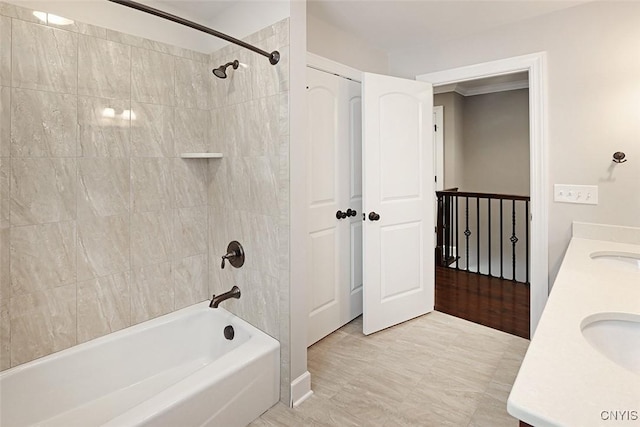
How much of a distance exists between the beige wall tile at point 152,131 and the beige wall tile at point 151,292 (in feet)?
2.33

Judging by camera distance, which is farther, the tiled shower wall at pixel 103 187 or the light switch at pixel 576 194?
the light switch at pixel 576 194

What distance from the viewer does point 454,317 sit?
→ 2980 millimetres

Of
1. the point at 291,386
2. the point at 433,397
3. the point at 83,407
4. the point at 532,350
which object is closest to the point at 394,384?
the point at 433,397

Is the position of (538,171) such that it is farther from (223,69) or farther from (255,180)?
(223,69)

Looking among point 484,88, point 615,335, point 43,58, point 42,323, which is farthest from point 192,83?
point 484,88

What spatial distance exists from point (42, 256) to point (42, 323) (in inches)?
13.2

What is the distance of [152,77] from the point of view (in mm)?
2104

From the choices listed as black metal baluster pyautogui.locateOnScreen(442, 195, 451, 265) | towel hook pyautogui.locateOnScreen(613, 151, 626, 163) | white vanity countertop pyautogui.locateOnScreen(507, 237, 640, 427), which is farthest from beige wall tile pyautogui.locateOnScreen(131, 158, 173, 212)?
black metal baluster pyautogui.locateOnScreen(442, 195, 451, 265)

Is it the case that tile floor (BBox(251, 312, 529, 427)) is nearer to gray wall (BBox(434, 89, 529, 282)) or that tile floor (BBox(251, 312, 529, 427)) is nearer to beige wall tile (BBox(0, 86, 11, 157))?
beige wall tile (BBox(0, 86, 11, 157))

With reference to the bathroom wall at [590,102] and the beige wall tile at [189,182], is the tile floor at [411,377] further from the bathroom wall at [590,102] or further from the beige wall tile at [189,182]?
the beige wall tile at [189,182]

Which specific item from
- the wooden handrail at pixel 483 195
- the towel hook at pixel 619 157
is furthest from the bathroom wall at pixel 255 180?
the wooden handrail at pixel 483 195

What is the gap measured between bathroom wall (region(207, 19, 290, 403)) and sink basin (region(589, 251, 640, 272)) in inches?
65.0

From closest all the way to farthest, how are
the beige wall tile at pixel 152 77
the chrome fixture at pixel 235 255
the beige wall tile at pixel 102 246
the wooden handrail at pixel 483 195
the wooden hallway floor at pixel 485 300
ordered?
1. the beige wall tile at pixel 102 246
2. the beige wall tile at pixel 152 77
3. the chrome fixture at pixel 235 255
4. the wooden hallway floor at pixel 485 300
5. the wooden handrail at pixel 483 195

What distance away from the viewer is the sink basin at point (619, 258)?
177 cm
